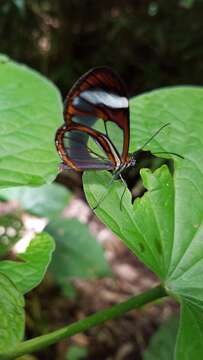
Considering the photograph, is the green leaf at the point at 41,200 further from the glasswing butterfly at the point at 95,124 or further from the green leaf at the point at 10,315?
the green leaf at the point at 10,315

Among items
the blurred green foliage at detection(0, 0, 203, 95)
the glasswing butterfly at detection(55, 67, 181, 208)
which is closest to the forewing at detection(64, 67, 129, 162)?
the glasswing butterfly at detection(55, 67, 181, 208)

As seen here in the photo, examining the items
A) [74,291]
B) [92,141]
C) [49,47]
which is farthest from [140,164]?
[92,141]

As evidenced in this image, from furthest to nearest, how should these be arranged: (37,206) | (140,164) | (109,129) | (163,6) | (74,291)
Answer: (163,6) < (140,164) < (74,291) < (37,206) < (109,129)

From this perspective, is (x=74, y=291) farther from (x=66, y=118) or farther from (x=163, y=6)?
(x=163, y=6)

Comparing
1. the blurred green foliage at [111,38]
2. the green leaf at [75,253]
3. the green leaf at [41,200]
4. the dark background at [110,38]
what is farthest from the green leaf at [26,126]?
the blurred green foliage at [111,38]

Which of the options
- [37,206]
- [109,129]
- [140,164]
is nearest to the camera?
[109,129]

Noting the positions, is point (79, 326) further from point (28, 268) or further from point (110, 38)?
point (110, 38)
